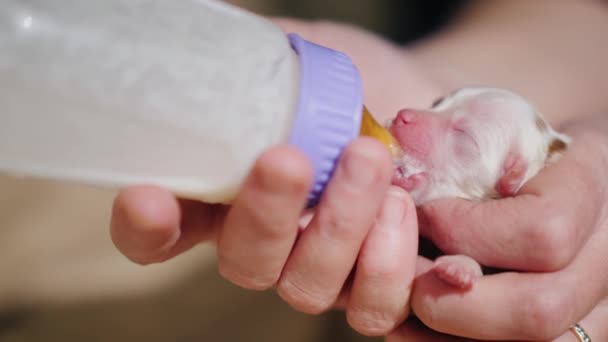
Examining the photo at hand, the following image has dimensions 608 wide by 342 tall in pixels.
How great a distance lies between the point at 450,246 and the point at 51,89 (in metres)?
0.52

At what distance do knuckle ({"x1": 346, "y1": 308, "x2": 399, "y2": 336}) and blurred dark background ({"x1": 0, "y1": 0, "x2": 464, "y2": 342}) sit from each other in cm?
60

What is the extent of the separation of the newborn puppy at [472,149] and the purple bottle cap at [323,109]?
23 centimetres

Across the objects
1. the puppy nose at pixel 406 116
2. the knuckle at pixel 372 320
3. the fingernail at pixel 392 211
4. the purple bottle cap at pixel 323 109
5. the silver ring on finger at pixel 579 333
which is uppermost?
the purple bottle cap at pixel 323 109

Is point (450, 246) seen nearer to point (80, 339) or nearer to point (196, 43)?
point (196, 43)

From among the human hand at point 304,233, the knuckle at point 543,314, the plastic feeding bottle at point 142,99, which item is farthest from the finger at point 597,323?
the plastic feeding bottle at point 142,99

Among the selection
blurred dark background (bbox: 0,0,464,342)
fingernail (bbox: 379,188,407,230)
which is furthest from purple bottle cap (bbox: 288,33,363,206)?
blurred dark background (bbox: 0,0,464,342)

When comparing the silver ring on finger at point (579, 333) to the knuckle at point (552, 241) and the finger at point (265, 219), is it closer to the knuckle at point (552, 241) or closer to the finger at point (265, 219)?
the knuckle at point (552, 241)

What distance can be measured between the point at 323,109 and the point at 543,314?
0.37 metres

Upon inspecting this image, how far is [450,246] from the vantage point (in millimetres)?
842

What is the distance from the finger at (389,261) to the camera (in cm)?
77

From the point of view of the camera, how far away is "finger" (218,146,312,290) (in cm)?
59

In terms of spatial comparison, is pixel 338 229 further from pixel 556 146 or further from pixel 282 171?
pixel 556 146

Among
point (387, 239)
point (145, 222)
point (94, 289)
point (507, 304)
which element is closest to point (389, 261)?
point (387, 239)

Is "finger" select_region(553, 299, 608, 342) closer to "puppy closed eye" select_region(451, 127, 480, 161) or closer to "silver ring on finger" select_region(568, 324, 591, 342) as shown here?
"silver ring on finger" select_region(568, 324, 591, 342)
